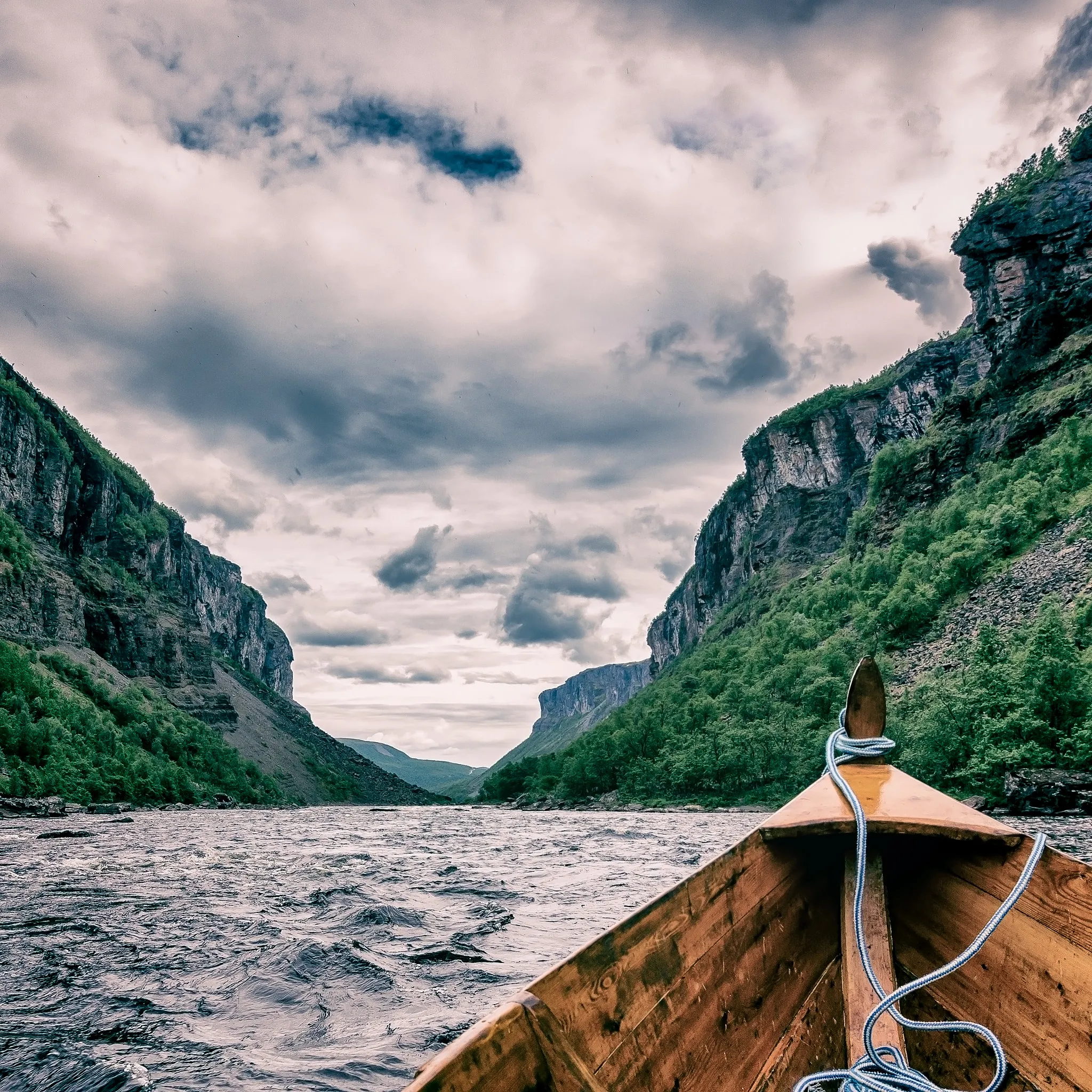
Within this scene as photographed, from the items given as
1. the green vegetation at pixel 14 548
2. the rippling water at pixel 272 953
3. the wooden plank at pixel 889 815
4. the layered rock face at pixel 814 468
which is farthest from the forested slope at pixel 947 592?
the green vegetation at pixel 14 548

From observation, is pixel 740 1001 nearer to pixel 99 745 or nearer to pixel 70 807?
pixel 70 807

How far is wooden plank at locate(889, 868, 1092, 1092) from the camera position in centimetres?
331

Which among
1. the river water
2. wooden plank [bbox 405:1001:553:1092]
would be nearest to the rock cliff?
the river water

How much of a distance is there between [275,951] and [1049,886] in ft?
28.7

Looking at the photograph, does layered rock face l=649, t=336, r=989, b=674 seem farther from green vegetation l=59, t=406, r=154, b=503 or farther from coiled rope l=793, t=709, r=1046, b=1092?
green vegetation l=59, t=406, r=154, b=503

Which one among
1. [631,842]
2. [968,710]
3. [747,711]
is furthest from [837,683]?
[631,842]

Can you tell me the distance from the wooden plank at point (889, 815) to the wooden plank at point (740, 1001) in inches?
18.5

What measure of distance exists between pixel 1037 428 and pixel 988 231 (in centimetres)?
2896

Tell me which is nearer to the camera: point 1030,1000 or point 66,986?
point 1030,1000

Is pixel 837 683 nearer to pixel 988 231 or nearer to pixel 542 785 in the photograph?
pixel 542 785

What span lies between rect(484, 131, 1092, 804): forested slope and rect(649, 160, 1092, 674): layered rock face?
320 millimetres

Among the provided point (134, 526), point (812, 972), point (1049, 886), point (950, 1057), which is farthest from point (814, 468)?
point (134, 526)

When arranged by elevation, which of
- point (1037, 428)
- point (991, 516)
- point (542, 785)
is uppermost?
point (1037, 428)

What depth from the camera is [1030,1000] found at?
3.59 metres
